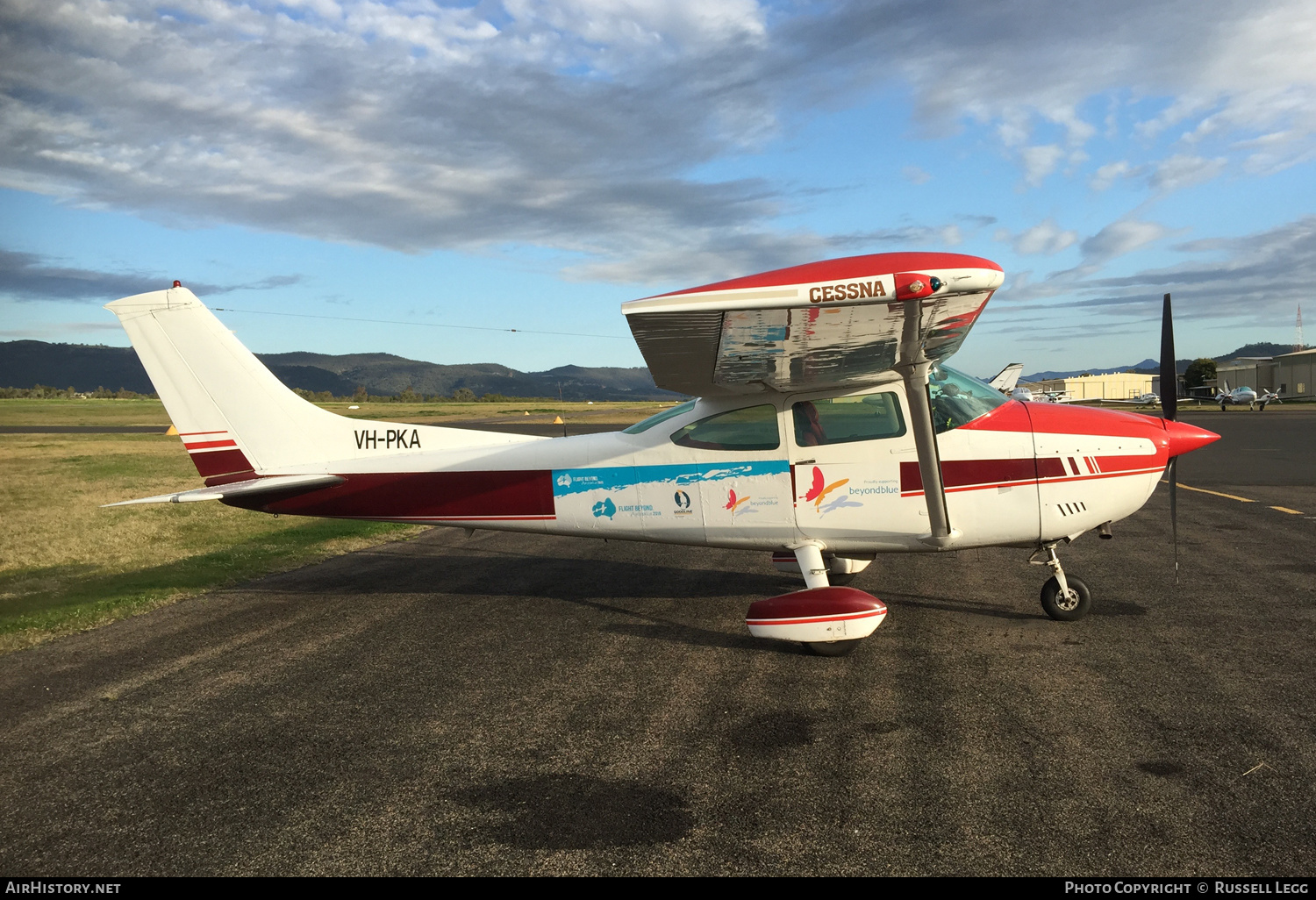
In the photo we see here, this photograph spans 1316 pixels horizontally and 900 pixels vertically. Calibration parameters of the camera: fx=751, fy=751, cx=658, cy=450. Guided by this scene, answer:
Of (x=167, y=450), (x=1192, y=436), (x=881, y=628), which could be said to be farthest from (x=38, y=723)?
(x=167, y=450)

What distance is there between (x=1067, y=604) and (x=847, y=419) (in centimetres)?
260

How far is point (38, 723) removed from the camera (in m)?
5.10

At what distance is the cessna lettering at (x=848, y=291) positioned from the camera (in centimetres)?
440

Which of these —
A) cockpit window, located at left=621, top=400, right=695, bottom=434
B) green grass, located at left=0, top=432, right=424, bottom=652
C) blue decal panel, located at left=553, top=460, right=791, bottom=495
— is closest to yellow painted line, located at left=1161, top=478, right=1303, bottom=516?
blue decal panel, located at left=553, top=460, right=791, bottom=495

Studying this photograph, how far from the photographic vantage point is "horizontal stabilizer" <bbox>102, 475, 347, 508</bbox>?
7.43m

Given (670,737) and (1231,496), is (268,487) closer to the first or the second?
(670,737)

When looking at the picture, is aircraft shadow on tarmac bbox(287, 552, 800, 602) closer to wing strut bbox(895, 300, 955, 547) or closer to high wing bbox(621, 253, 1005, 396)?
wing strut bbox(895, 300, 955, 547)

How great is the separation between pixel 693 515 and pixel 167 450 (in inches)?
1126

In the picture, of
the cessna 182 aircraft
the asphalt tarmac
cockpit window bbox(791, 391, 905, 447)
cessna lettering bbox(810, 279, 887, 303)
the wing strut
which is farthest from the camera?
cockpit window bbox(791, 391, 905, 447)

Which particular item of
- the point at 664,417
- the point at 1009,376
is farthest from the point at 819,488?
the point at 1009,376

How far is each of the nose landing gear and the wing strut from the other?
3.48ft

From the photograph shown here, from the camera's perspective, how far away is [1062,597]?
6770mm
